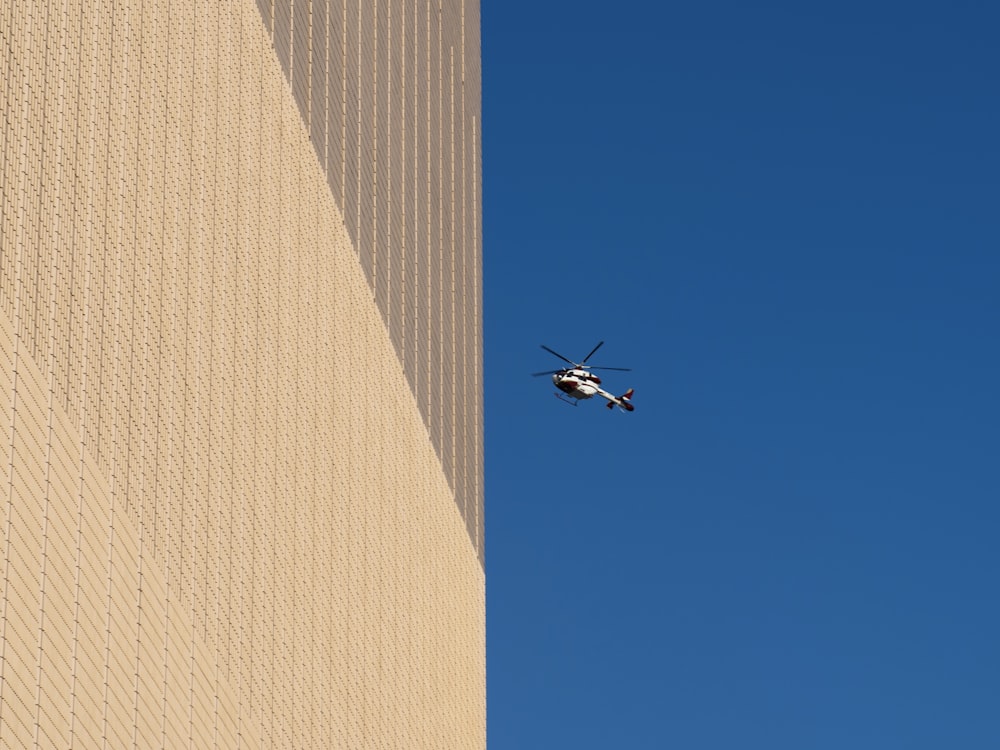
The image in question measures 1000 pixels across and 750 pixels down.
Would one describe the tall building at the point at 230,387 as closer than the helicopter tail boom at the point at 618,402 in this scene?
Yes

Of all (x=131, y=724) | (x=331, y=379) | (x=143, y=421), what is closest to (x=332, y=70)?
(x=331, y=379)

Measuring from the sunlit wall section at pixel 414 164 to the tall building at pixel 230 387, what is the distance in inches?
10.2

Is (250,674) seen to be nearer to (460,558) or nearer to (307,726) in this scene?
(307,726)

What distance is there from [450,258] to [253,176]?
36300mm

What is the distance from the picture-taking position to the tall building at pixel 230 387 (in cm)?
5500

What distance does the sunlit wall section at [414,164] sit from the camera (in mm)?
86875

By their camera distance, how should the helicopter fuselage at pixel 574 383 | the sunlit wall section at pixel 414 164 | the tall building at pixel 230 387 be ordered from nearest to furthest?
the tall building at pixel 230 387 → the sunlit wall section at pixel 414 164 → the helicopter fuselage at pixel 574 383

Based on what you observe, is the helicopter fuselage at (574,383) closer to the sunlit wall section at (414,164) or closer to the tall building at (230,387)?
the sunlit wall section at (414,164)

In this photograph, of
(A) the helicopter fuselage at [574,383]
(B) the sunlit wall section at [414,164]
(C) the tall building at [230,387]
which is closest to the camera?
(C) the tall building at [230,387]

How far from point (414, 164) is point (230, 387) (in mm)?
34804

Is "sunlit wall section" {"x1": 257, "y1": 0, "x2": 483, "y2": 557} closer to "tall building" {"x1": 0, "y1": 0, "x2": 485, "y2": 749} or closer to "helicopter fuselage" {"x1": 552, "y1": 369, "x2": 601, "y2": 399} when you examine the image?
"tall building" {"x1": 0, "y1": 0, "x2": 485, "y2": 749}

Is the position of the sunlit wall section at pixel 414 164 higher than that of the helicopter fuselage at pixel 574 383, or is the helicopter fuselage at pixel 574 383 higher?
the sunlit wall section at pixel 414 164

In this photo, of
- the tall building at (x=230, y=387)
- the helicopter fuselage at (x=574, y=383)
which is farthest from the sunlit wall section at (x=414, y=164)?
the helicopter fuselage at (x=574, y=383)

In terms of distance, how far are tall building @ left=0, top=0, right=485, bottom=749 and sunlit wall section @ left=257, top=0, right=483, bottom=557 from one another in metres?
0.26
